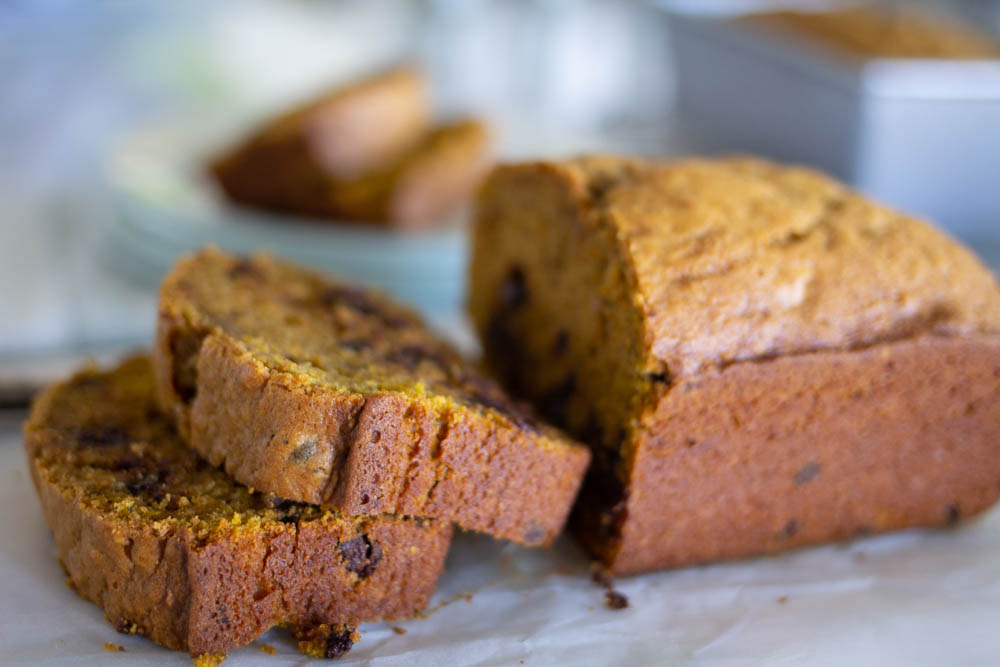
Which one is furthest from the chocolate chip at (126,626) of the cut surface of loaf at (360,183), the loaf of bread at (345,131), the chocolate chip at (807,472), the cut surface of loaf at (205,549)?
the loaf of bread at (345,131)

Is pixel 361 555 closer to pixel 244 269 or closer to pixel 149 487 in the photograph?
pixel 149 487

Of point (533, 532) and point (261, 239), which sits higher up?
point (261, 239)

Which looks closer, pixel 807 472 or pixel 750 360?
pixel 750 360

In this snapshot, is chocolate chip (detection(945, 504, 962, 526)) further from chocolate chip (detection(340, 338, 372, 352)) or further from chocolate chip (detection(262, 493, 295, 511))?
chocolate chip (detection(262, 493, 295, 511))

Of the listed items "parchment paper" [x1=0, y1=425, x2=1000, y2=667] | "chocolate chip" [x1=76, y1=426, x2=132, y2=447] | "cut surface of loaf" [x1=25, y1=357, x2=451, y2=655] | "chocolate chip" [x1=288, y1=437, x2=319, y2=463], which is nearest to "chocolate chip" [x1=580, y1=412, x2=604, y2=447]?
"parchment paper" [x1=0, y1=425, x2=1000, y2=667]

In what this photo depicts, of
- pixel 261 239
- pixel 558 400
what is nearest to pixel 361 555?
pixel 558 400

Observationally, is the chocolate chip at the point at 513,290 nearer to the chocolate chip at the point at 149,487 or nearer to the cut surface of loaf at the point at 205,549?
the cut surface of loaf at the point at 205,549

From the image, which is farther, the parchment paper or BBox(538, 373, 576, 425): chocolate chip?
BBox(538, 373, 576, 425): chocolate chip
